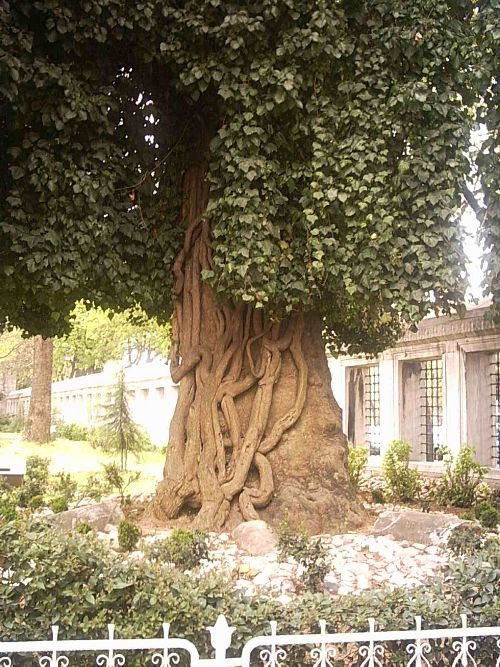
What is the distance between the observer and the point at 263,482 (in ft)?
31.0

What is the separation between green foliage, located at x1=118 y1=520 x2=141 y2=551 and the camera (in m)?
8.38

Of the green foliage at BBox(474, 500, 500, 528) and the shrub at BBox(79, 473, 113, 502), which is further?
the shrub at BBox(79, 473, 113, 502)

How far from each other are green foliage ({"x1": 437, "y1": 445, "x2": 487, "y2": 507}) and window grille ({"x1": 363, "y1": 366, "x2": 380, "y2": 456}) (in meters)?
4.13

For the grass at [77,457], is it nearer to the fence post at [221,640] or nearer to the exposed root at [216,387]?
the exposed root at [216,387]

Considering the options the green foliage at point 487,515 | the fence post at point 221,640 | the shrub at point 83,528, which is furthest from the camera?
the green foliage at point 487,515

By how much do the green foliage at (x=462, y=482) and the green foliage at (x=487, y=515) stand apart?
169 cm

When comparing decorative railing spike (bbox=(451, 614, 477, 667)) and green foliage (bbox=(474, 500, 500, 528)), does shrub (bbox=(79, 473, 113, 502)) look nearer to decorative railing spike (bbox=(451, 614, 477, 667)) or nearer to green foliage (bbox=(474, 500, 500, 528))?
green foliage (bbox=(474, 500, 500, 528))

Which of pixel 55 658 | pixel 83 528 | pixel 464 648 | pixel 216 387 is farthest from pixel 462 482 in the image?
pixel 55 658

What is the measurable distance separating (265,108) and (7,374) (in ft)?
81.4

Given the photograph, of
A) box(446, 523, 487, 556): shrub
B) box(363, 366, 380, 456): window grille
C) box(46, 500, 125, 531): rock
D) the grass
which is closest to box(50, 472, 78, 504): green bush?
box(46, 500, 125, 531): rock

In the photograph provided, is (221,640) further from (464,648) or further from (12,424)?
(12,424)

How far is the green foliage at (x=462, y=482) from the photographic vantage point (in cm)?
1198

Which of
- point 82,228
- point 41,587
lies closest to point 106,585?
point 41,587

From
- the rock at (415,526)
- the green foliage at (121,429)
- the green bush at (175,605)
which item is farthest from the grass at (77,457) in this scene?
the green bush at (175,605)
